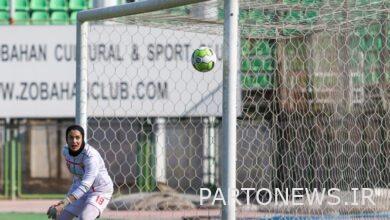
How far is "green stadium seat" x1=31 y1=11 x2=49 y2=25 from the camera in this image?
18.5 m

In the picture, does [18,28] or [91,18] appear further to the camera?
[18,28]

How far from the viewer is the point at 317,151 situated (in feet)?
27.8

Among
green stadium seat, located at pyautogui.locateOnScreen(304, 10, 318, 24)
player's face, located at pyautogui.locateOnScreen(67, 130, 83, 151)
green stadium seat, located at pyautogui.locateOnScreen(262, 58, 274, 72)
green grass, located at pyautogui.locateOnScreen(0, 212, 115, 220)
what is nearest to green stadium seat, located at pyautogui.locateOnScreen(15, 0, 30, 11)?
green grass, located at pyautogui.locateOnScreen(0, 212, 115, 220)

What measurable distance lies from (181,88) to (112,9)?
372 inches

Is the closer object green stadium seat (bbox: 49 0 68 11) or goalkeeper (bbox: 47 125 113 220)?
goalkeeper (bbox: 47 125 113 220)

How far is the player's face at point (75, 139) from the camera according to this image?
679 cm

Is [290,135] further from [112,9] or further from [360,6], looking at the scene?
[112,9]

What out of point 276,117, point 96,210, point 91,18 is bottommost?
point 96,210

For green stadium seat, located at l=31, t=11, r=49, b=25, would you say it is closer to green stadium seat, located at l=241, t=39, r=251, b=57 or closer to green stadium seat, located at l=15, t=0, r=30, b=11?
green stadium seat, located at l=15, t=0, r=30, b=11

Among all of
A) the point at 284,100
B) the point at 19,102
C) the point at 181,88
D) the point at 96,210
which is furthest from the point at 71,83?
the point at 96,210

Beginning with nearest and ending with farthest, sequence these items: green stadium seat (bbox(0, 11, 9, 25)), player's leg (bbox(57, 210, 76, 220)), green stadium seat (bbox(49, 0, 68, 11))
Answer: player's leg (bbox(57, 210, 76, 220)) < green stadium seat (bbox(0, 11, 9, 25)) < green stadium seat (bbox(49, 0, 68, 11))

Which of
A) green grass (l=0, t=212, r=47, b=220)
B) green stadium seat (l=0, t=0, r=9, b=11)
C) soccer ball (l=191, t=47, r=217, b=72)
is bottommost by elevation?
green grass (l=0, t=212, r=47, b=220)

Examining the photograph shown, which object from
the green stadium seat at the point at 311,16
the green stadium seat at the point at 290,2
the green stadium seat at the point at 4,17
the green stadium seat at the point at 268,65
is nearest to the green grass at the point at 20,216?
the green stadium seat at the point at 4,17

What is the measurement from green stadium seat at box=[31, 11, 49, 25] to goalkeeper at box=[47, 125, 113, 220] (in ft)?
38.2
